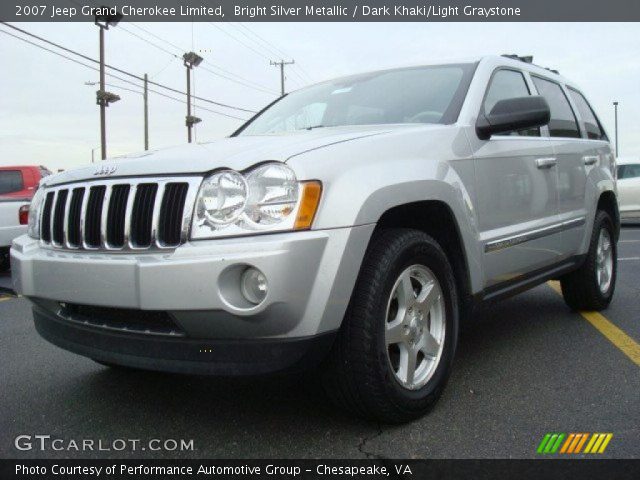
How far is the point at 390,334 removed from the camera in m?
2.57

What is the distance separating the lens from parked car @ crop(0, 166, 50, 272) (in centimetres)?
884

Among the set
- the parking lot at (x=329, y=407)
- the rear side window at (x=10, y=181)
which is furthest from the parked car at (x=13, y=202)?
the parking lot at (x=329, y=407)

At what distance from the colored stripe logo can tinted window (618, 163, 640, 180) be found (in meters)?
13.4

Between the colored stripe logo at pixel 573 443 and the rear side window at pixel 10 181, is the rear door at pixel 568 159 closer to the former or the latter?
the colored stripe logo at pixel 573 443

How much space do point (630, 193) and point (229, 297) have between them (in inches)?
555

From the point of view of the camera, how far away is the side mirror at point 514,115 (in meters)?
3.17

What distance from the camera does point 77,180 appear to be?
275cm

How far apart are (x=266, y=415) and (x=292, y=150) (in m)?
1.22

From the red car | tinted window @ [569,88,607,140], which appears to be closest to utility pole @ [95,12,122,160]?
the red car

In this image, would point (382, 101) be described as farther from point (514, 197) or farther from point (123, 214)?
point (123, 214)

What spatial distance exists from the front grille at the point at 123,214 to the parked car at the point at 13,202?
6783 mm

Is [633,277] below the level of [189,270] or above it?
below
